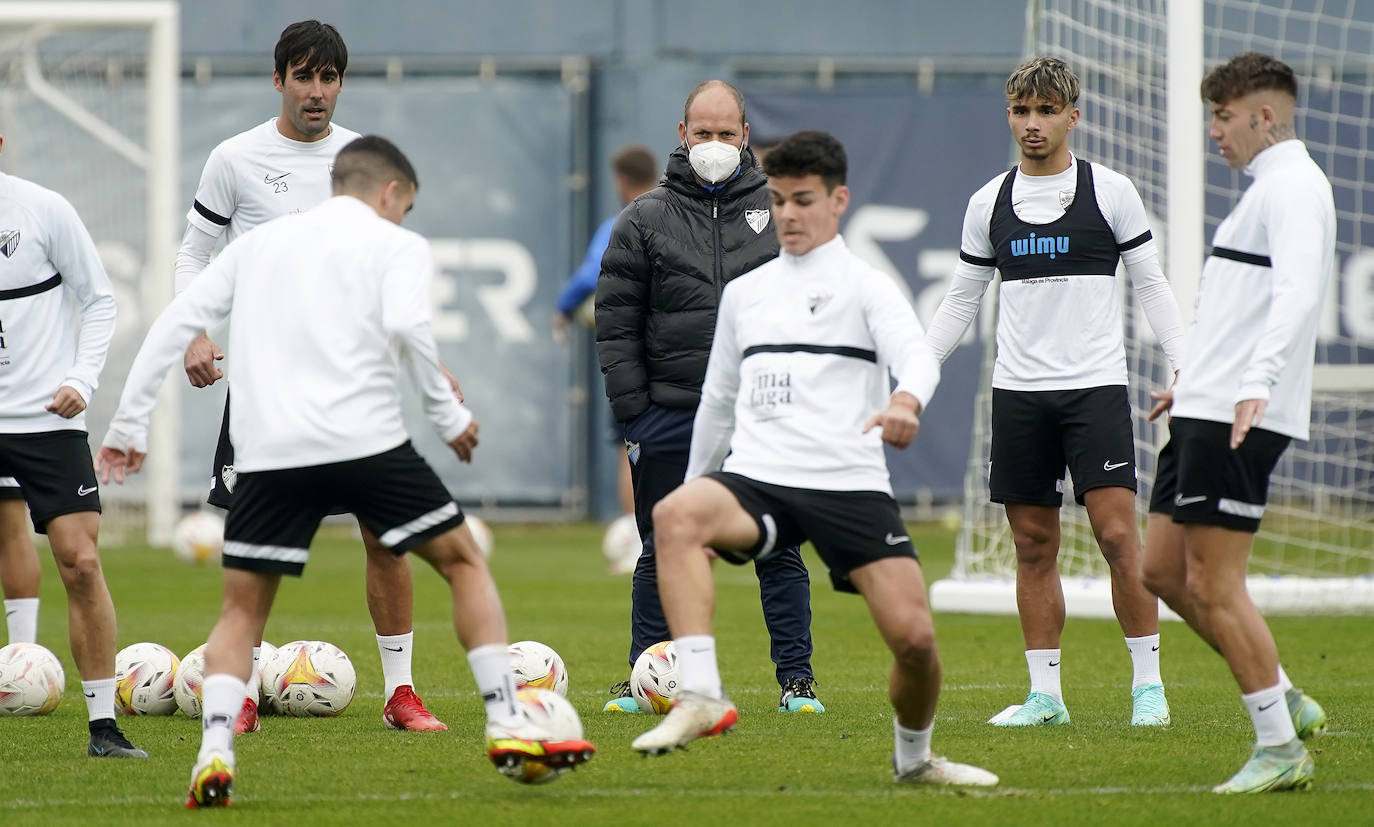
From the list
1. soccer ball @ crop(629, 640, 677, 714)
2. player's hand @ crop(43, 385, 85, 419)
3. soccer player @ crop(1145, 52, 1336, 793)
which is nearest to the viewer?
soccer player @ crop(1145, 52, 1336, 793)

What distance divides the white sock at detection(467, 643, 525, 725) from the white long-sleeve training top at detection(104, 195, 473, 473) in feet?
1.98

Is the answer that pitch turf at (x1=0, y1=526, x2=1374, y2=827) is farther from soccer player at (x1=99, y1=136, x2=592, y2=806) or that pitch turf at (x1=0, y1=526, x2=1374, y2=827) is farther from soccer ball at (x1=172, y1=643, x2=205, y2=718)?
soccer player at (x1=99, y1=136, x2=592, y2=806)


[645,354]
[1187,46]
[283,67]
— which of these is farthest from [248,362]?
[1187,46]

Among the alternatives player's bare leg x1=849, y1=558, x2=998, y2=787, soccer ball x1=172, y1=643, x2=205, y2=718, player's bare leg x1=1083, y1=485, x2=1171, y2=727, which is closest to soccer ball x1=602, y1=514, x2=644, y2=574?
soccer ball x1=172, y1=643, x2=205, y2=718

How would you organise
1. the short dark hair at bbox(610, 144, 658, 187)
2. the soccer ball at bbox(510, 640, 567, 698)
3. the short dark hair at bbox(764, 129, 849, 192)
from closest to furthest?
A: the short dark hair at bbox(764, 129, 849, 192), the soccer ball at bbox(510, 640, 567, 698), the short dark hair at bbox(610, 144, 658, 187)

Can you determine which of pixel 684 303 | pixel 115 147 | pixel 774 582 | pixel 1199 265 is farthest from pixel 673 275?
pixel 115 147

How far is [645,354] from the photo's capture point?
279 inches

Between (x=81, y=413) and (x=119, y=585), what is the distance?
278 inches

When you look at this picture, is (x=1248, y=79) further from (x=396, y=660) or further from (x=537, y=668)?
(x=396, y=660)

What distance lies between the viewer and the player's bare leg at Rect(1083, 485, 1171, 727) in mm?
6508

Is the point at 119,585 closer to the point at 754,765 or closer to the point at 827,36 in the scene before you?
the point at 754,765

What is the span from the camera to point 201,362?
20.0 ft

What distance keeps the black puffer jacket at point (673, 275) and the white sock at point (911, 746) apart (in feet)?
6.78

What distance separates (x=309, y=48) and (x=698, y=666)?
2.77 metres
